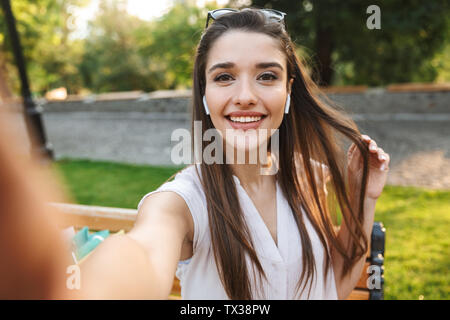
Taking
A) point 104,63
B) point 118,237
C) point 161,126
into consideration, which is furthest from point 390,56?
point 104,63

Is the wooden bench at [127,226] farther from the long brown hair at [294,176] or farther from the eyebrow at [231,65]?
the eyebrow at [231,65]

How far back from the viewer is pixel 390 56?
1469cm

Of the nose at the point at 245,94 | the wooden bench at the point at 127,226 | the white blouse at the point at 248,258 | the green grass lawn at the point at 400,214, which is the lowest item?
the green grass lawn at the point at 400,214

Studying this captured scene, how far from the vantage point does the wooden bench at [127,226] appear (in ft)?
6.68

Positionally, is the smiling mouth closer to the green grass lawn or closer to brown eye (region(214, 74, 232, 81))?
brown eye (region(214, 74, 232, 81))

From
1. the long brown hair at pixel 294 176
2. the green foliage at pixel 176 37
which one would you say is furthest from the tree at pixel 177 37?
the long brown hair at pixel 294 176

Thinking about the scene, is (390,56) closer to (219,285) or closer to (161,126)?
(161,126)

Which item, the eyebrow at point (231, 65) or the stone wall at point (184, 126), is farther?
the stone wall at point (184, 126)

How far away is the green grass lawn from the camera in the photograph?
3.37m

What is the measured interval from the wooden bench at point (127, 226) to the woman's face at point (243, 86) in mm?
969

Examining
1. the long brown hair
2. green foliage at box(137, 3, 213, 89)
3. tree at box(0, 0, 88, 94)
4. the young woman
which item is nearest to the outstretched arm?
the young woman

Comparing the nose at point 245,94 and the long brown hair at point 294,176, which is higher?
the nose at point 245,94

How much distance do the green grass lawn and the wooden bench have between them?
133cm
